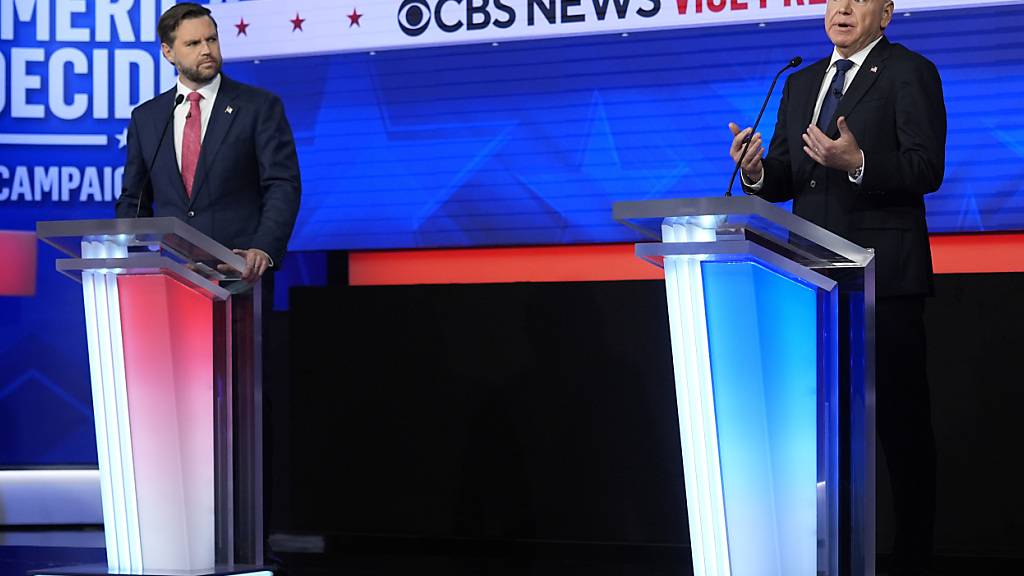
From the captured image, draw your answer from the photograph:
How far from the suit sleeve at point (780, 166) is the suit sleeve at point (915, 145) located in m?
0.22

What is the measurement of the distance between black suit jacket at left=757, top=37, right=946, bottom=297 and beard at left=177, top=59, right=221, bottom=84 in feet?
4.49

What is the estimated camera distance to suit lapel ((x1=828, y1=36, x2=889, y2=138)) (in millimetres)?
2584

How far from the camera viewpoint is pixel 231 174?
3014 mm

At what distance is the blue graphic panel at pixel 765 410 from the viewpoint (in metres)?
1.96

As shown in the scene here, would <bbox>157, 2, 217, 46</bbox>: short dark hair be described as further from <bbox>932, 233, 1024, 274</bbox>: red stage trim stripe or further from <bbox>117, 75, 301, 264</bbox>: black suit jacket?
<bbox>932, 233, 1024, 274</bbox>: red stage trim stripe

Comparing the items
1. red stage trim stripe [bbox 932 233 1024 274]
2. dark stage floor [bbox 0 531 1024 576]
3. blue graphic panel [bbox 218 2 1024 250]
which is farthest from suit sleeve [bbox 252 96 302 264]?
red stage trim stripe [bbox 932 233 1024 274]

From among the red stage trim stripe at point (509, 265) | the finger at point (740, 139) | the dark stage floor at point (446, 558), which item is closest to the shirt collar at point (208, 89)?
the red stage trim stripe at point (509, 265)

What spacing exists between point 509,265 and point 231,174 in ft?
4.24

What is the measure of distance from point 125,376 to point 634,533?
5.55 feet

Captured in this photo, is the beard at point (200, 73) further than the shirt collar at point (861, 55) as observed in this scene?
Yes

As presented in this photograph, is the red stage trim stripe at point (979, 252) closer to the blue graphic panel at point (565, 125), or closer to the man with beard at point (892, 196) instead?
the blue graphic panel at point (565, 125)

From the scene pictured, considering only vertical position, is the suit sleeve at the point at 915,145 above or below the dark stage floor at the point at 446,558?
above

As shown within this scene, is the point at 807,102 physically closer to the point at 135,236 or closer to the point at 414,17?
the point at 135,236

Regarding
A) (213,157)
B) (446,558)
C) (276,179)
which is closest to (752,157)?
(276,179)
